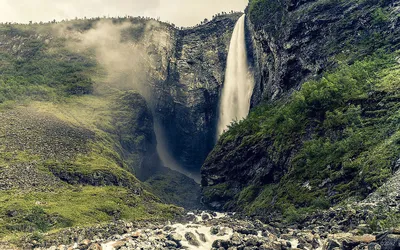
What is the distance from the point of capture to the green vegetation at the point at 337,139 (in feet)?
163

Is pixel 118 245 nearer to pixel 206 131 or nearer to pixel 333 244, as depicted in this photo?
pixel 333 244

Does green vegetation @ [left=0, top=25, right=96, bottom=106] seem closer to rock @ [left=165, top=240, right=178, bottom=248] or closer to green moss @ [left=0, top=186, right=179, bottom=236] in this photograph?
green moss @ [left=0, top=186, right=179, bottom=236]

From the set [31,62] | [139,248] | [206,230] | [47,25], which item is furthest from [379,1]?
[47,25]

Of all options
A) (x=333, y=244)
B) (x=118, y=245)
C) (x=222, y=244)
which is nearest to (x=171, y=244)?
(x=118, y=245)

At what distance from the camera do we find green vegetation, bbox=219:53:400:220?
163ft

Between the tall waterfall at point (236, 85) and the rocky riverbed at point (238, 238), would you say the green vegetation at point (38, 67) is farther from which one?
the rocky riverbed at point (238, 238)

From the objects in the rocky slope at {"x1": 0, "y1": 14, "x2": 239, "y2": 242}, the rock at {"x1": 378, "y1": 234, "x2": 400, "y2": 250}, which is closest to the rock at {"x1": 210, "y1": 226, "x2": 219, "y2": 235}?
the rocky slope at {"x1": 0, "y1": 14, "x2": 239, "y2": 242}

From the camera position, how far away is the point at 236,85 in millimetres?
152000

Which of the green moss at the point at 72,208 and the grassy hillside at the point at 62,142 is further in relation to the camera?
the grassy hillside at the point at 62,142

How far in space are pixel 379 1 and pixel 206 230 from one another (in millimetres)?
58683

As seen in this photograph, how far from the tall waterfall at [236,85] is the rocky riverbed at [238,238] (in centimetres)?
8930

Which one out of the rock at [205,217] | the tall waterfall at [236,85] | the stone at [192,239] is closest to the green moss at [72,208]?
the rock at [205,217]

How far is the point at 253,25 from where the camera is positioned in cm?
12669

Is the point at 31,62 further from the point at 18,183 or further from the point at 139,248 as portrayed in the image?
the point at 139,248
